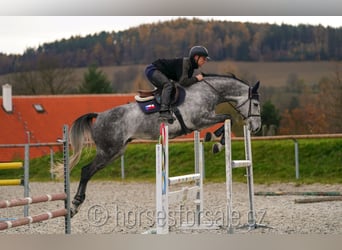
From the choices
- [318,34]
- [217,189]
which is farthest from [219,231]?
[318,34]

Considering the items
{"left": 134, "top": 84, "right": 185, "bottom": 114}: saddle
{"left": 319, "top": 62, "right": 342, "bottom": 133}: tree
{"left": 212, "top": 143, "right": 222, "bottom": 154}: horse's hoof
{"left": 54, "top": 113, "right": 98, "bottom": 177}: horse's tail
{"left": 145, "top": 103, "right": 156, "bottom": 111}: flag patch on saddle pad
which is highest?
{"left": 319, "top": 62, "right": 342, "bottom": 133}: tree

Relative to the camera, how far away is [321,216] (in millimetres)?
7414

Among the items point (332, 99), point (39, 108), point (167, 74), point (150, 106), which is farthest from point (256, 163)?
point (39, 108)

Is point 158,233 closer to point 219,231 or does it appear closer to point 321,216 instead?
point 219,231

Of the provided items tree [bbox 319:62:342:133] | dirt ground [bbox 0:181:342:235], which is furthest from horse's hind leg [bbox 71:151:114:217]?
tree [bbox 319:62:342:133]

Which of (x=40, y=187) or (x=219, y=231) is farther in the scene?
(x=40, y=187)

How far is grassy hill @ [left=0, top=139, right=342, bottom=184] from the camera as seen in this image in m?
14.4

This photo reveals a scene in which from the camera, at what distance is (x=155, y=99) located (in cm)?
752

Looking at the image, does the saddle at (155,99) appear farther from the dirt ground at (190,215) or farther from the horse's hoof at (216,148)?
the dirt ground at (190,215)

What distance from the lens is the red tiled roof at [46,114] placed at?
21.9m

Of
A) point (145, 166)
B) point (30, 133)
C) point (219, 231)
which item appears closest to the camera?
point (219, 231)

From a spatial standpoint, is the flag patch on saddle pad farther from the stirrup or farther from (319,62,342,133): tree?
(319,62,342,133): tree

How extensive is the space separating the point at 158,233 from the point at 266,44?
14765 millimetres

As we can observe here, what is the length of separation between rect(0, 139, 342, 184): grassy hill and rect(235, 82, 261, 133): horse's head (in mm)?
6089
